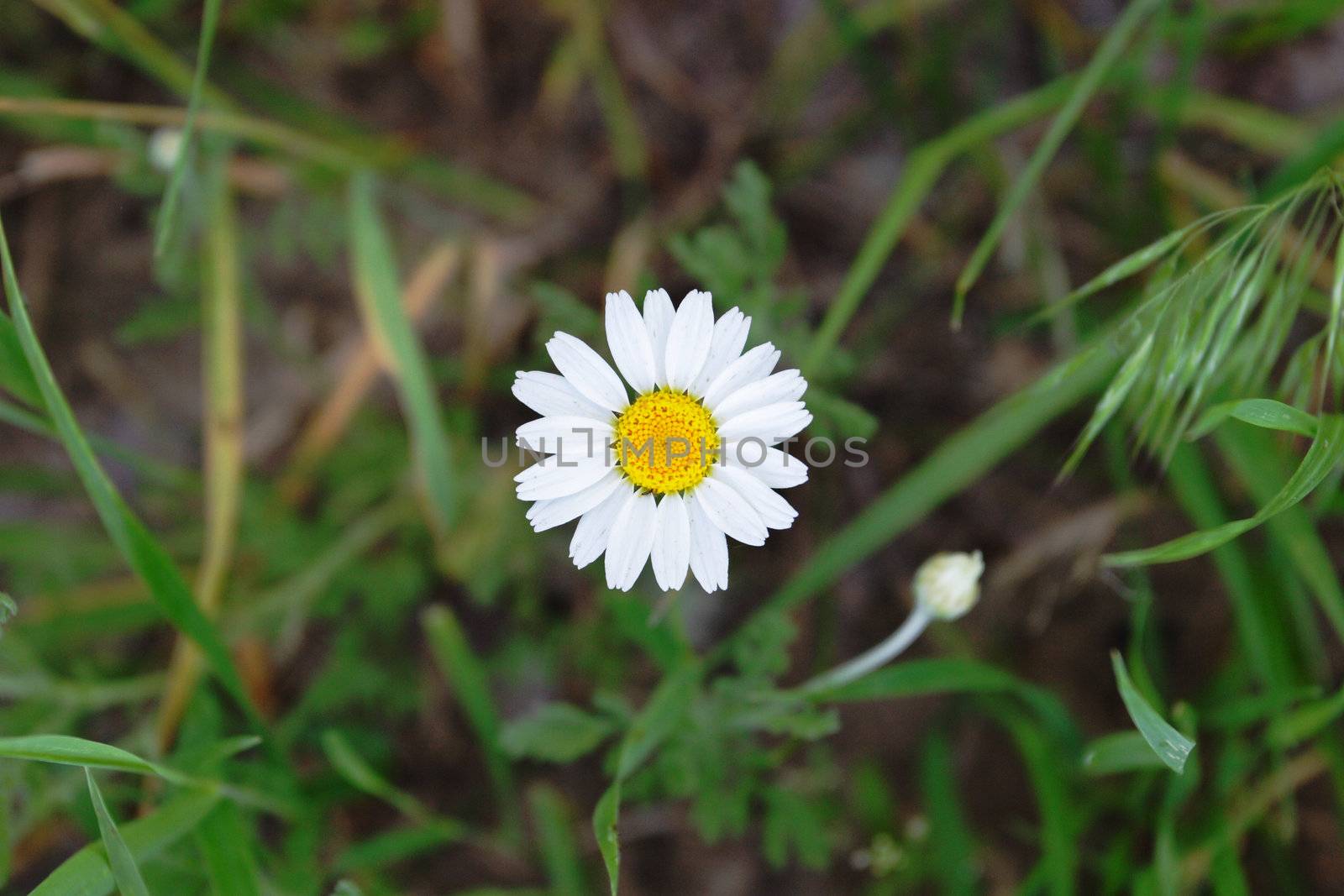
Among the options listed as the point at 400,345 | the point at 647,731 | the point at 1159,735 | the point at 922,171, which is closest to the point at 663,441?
the point at 647,731

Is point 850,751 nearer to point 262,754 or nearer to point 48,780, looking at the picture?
point 262,754

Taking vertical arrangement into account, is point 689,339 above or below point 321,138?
below

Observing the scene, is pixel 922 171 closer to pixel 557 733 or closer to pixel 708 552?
pixel 708 552

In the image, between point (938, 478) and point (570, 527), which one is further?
point (570, 527)

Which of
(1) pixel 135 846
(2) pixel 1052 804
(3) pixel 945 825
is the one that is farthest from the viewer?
(3) pixel 945 825

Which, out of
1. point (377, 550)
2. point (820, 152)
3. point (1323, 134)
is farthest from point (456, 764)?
point (1323, 134)

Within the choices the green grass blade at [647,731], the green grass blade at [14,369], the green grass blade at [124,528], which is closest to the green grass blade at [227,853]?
the green grass blade at [124,528]

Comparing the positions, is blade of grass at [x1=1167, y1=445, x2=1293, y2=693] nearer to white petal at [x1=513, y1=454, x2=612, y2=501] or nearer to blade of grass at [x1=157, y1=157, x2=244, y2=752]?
white petal at [x1=513, y1=454, x2=612, y2=501]

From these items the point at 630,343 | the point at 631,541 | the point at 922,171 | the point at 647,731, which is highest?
the point at 922,171
